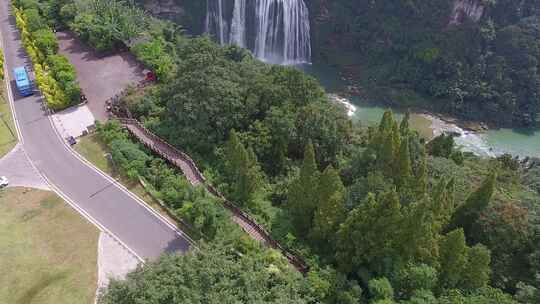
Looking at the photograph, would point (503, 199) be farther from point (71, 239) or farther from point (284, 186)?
point (71, 239)

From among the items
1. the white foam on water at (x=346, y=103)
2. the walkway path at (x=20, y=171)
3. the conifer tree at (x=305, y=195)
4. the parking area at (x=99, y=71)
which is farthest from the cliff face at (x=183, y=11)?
the conifer tree at (x=305, y=195)

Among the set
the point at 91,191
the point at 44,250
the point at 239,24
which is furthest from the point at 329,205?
the point at 239,24

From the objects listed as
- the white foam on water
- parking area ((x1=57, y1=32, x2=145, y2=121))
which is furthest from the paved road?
the white foam on water

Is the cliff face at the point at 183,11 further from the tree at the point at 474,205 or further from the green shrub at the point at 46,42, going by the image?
the tree at the point at 474,205

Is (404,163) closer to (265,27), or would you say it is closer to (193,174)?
(193,174)

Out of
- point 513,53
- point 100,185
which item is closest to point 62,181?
point 100,185

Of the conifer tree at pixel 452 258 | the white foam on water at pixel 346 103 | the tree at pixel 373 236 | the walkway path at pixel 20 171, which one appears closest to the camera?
the tree at pixel 373 236

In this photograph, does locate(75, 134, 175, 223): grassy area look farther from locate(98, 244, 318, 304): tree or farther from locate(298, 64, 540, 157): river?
locate(298, 64, 540, 157): river
